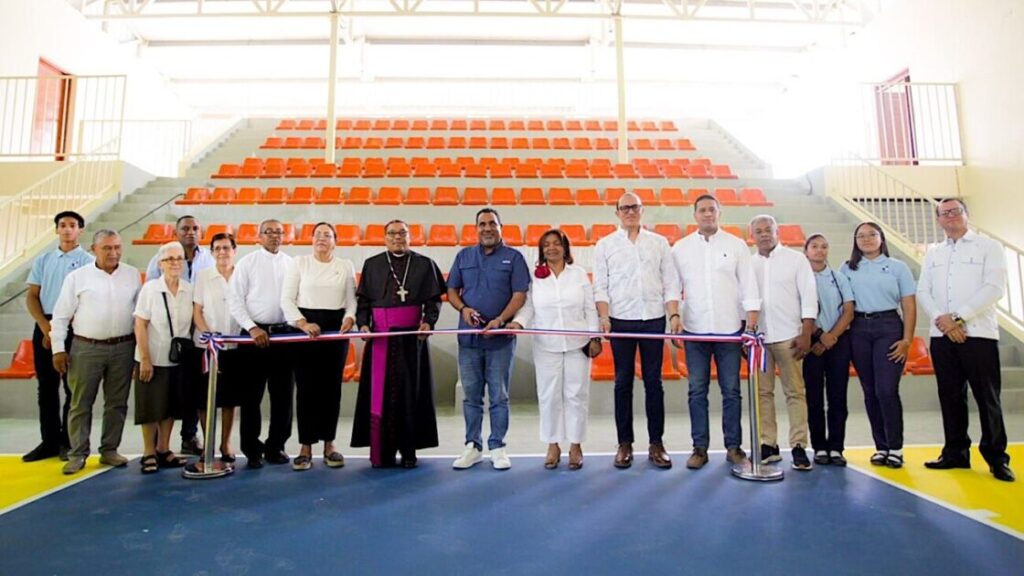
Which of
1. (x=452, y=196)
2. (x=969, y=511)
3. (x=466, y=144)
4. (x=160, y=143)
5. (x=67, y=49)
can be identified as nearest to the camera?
(x=969, y=511)

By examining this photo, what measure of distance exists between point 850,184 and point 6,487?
9620 millimetres

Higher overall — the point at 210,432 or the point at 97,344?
the point at 97,344

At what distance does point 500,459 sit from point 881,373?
88.9 inches

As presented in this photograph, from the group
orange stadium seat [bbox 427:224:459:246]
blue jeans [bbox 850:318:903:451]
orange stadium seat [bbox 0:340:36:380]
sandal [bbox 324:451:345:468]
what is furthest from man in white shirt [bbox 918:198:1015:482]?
orange stadium seat [bbox 0:340:36:380]

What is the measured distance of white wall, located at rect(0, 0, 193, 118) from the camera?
8469mm

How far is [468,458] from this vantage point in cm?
301

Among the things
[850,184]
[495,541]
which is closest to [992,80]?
[850,184]

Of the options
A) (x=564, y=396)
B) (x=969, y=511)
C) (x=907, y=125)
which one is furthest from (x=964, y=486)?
(x=907, y=125)

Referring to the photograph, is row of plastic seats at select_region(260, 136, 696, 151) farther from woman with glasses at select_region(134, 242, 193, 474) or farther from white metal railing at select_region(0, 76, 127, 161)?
woman with glasses at select_region(134, 242, 193, 474)

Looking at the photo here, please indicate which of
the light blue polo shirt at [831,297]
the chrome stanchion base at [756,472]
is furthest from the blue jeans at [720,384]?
the light blue polo shirt at [831,297]

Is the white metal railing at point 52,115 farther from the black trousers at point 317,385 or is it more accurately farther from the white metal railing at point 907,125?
the white metal railing at point 907,125

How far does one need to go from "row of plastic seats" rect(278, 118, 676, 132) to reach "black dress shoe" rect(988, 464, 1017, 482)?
10911mm

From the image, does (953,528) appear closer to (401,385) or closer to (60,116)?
(401,385)

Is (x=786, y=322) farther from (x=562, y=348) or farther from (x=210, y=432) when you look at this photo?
(x=210, y=432)
